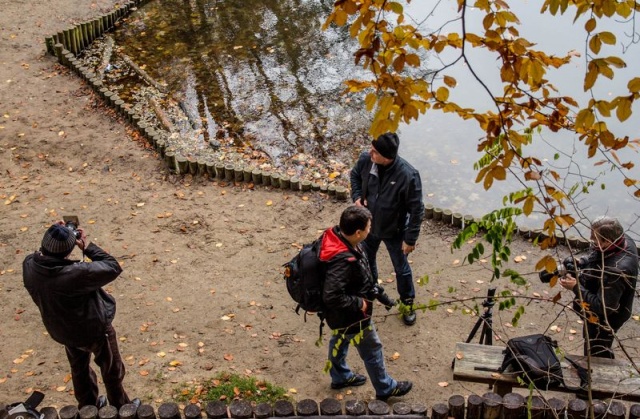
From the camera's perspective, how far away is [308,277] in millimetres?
5043

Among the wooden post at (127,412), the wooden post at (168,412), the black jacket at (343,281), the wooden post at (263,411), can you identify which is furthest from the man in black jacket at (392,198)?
Answer: the wooden post at (127,412)

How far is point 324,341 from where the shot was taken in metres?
6.57

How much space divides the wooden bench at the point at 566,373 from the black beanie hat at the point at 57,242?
3.15 m

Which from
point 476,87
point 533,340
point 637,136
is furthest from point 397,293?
point 476,87

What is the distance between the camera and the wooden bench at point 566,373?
5027mm

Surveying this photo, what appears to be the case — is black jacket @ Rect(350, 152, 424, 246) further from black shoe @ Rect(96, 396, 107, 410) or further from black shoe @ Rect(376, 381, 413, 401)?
black shoe @ Rect(96, 396, 107, 410)

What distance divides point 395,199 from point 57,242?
302cm

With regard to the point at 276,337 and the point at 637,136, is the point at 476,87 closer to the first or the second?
the point at 637,136

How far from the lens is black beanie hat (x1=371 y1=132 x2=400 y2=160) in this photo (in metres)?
5.95

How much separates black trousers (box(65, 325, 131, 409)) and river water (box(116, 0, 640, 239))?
595 cm

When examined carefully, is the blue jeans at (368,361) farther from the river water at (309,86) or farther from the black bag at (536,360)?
the river water at (309,86)

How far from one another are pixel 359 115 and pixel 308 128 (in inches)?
39.3

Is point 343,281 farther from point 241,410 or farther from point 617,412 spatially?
point 617,412

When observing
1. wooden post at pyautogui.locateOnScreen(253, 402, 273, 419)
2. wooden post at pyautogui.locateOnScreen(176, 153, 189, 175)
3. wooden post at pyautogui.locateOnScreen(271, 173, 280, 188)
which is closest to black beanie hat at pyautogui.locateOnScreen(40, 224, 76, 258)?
wooden post at pyautogui.locateOnScreen(253, 402, 273, 419)
